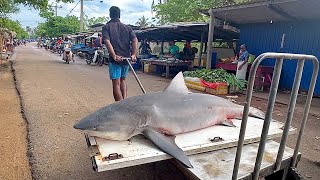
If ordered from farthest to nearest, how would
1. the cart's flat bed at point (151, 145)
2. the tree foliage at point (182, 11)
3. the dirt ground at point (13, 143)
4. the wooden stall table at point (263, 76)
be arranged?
1. the tree foliage at point (182, 11)
2. the wooden stall table at point (263, 76)
3. the dirt ground at point (13, 143)
4. the cart's flat bed at point (151, 145)

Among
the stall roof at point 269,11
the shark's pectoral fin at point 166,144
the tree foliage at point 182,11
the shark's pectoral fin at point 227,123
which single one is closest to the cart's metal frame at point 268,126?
the shark's pectoral fin at point 166,144

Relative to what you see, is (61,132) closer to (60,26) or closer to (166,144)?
(166,144)

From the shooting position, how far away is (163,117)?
7.98 feet

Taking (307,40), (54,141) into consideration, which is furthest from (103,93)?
(307,40)

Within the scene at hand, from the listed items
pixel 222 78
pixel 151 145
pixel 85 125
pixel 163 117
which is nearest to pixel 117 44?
pixel 163 117

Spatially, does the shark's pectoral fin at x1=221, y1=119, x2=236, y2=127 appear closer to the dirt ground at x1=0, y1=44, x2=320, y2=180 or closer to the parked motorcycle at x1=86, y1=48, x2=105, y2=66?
the dirt ground at x1=0, y1=44, x2=320, y2=180

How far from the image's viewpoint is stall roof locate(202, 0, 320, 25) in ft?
25.3

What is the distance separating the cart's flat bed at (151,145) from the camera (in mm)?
1898

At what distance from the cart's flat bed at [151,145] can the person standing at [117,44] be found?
2.28 metres

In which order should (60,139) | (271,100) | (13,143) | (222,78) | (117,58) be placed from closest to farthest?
(271,100) → (13,143) → (60,139) → (117,58) → (222,78)

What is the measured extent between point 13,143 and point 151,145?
2611 mm

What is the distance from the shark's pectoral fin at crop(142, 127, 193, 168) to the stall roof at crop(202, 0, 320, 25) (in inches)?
269

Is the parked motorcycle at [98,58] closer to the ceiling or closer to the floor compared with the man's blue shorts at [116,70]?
closer to the floor

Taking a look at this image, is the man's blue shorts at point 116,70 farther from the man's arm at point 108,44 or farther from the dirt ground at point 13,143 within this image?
the dirt ground at point 13,143
